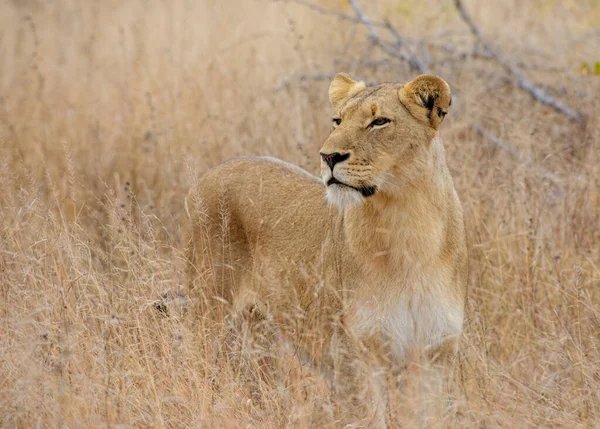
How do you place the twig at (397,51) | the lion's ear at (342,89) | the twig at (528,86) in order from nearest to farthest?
the lion's ear at (342,89) < the twig at (528,86) < the twig at (397,51)

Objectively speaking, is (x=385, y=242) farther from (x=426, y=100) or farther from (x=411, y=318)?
(x=426, y=100)

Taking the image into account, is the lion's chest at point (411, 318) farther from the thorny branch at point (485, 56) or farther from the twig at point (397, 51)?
the twig at point (397, 51)

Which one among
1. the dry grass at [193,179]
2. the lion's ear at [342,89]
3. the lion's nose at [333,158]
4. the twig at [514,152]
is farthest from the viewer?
the twig at [514,152]

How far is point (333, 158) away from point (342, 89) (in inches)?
35.2

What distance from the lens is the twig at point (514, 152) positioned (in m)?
6.03

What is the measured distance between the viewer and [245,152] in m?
7.04

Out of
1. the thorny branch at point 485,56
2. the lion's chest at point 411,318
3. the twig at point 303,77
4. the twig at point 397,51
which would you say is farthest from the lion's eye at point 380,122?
the twig at point 303,77

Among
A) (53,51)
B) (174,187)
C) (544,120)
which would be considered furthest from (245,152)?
(53,51)

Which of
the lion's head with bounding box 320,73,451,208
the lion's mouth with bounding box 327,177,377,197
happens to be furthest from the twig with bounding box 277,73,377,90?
the lion's mouth with bounding box 327,177,377,197

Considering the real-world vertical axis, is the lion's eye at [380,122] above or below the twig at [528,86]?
above

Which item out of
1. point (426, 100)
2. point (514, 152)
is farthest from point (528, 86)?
point (426, 100)

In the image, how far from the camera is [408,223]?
3.89 meters

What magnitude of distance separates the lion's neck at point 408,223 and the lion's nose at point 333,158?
0.32m

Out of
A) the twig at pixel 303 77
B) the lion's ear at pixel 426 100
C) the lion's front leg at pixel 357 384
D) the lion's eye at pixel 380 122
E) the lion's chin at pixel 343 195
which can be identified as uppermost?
the lion's ear at pixel 426 100
